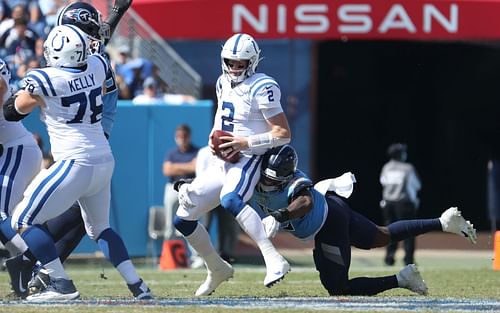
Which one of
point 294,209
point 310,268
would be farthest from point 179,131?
point 294,209

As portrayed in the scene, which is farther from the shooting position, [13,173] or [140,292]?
[13,173]

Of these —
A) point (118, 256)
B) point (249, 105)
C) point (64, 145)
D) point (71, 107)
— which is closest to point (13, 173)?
point (64, 145)

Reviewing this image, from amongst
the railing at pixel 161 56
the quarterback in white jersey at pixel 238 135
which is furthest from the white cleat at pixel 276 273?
the railing at pixel 161 56

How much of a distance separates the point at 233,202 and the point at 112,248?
0.82 meters

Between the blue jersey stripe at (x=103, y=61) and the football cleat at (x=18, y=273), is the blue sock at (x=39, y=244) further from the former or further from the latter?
the blue jersey stripe at (x=103, y=61)

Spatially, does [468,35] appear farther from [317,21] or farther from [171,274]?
[171,274]

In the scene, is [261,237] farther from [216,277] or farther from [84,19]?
[84,19]

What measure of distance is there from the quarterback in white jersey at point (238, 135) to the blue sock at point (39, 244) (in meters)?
1.05

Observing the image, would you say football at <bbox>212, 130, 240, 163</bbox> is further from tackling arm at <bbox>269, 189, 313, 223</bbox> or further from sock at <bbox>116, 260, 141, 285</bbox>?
sock at <bbox>116, 260, 141, 285</bbox>

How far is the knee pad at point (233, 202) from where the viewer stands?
24.5 feet

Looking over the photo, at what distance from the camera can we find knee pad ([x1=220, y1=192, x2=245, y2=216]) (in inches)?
294

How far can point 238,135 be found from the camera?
7.85 m

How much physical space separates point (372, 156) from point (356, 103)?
35.4 inches

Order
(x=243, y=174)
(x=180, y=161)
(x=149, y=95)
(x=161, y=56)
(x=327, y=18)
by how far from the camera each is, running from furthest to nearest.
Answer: (x=327, y=18)
(x=161, y=56)
(x=149, y=95)
(x=180, y=161)
(x=243, y=174)
